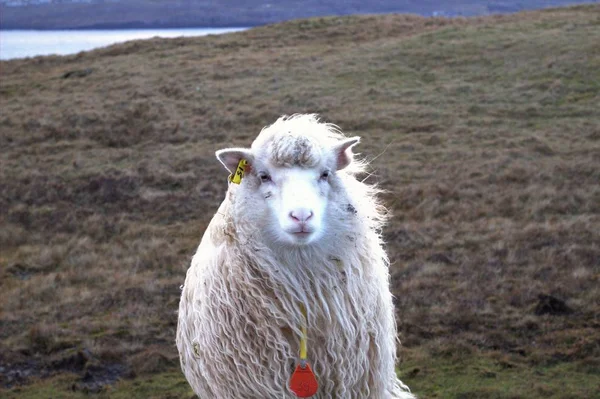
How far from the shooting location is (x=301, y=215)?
3.34m

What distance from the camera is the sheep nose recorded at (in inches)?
131

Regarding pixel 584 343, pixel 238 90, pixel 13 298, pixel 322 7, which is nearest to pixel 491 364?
pixel 584 343

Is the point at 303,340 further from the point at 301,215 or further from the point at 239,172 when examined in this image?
the point at 239,172

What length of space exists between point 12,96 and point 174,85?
214 inches

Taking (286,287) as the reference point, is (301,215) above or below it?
above

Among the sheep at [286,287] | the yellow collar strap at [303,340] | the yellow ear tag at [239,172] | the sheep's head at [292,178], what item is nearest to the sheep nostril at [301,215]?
the sheep's head at [292,178]

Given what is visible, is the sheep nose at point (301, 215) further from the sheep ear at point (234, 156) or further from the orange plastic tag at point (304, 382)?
the orange plastic tag at point (304, 382)

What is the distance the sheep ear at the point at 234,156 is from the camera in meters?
3.72

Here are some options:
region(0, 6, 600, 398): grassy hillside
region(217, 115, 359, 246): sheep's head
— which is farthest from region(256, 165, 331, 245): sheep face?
region(0, 6, 600, 398): grassy hillside

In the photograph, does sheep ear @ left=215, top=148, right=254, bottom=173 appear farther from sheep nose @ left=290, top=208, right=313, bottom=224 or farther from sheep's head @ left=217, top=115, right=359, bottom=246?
sheep nose @ left=290, top=208, right=313, bottom=224

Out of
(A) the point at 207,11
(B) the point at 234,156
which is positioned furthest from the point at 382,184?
(A) the point at 207,11

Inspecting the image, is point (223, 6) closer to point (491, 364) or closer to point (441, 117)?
point (441, 117)

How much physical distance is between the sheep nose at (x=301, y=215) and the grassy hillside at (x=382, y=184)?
3156 millimetres

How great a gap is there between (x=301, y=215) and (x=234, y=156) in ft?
2.04
